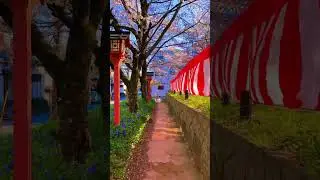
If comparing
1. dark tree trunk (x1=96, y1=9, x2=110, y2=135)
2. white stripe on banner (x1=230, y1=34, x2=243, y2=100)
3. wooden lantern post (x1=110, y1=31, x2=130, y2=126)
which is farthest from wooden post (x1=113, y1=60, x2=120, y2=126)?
white stripe on banner (x1=230, y1=34, x2=243, y2=100)

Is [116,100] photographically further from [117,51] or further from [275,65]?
[275,65]

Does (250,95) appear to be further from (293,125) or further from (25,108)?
(25,108)

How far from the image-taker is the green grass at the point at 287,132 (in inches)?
114

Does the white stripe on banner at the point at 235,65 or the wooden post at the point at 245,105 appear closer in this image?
the wooden post at the point at 245,105

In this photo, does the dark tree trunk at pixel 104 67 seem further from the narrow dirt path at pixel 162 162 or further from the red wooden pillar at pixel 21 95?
the red wooden pillar at pixel 21 95

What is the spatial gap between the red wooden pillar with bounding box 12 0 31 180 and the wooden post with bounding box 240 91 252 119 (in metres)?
2.28

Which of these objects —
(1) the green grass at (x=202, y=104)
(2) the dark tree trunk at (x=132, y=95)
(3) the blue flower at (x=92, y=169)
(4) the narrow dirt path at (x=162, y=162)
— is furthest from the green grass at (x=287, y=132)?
(2) the dark tree trunk at (x=132, y=95)

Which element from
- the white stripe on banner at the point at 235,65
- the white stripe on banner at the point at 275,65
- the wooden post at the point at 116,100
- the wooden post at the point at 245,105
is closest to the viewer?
the white stripe on banner at the point at 275,65

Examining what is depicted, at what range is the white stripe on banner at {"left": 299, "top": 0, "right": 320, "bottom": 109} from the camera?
2.62 metres

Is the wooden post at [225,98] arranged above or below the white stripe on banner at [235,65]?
below

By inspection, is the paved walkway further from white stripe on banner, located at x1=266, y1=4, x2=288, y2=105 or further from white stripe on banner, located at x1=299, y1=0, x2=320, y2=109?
white stripe on banner, located at x1=299, y1=0, x2=320, y2=109

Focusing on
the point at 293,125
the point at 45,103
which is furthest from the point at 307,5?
the point at 45,103

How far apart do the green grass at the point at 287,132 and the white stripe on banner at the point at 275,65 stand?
0.33m

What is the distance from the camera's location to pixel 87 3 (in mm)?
7562
